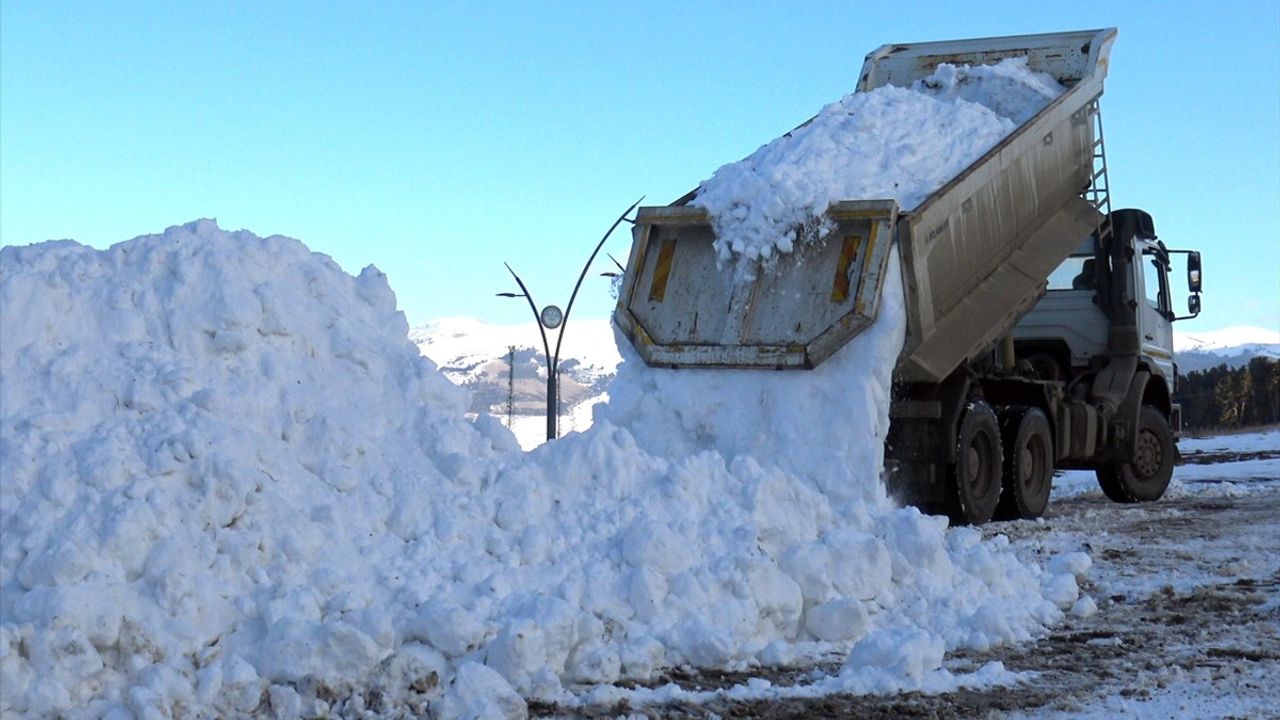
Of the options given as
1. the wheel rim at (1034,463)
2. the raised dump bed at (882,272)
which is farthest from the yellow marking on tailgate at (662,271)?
the wheel rim at (1034,463)

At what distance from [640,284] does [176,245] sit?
12.4 feet

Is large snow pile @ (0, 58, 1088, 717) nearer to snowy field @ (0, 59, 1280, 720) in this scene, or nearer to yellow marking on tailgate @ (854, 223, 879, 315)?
snowy field @ (0, 59, 1280, 720)

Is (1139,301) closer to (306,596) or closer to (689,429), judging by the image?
(689,429)

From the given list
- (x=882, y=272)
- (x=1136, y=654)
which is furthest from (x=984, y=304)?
(x=1136, y=654)

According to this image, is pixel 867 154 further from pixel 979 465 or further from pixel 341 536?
pixel 341 536

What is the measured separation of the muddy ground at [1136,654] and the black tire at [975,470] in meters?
0.28

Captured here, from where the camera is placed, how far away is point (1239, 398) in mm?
46844

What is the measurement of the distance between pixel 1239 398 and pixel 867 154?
135 ft

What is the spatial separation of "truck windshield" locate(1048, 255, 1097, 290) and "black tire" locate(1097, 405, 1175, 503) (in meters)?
1.85

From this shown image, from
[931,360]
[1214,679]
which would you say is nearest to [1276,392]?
[931,360]

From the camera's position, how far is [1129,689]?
5547mm

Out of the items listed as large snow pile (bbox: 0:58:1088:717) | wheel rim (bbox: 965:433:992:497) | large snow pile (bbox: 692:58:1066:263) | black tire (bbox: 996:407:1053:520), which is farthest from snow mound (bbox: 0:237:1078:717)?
black tire (bbox: 996:407:1053:520)

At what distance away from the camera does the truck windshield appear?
13328 mm

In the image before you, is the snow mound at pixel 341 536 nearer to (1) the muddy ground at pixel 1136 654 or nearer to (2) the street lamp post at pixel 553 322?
(1) the muddy ground at pixel 1136 654
